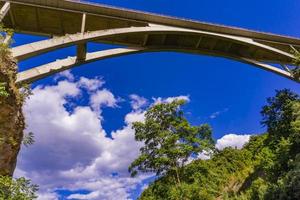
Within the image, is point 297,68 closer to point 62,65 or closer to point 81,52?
point 81,52

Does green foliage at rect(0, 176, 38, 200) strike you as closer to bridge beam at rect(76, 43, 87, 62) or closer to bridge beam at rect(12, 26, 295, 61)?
bridge beam at rect(12, 26, 295, 61)

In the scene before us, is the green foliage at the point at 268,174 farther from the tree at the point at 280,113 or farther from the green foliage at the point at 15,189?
the green foliage at the point at 15,189

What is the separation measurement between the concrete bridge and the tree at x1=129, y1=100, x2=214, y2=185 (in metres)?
8.31

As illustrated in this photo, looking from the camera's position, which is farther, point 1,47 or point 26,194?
point 1,47

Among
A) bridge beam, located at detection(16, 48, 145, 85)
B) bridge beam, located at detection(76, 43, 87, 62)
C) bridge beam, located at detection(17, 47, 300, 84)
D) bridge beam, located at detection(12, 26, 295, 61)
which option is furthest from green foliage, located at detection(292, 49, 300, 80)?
bridge beam, located at detection(76, 43, 87, 62)

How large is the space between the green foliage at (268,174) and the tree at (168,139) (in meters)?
1.00

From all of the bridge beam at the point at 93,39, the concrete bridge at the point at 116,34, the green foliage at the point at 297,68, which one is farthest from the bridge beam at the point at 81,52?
the green foliage at the point at 297,68

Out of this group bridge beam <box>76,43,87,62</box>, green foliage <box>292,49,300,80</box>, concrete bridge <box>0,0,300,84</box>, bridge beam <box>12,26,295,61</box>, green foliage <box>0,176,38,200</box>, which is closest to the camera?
green foliage <box>0,176,38,200</box>

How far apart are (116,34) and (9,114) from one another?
811 centimetres

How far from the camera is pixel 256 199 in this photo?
22281 millimetres

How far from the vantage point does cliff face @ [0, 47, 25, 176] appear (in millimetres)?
9727

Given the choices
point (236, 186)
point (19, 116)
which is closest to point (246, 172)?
point (236, 186)

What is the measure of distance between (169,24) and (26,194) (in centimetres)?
1285

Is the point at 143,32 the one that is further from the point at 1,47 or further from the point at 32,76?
the point at 1,47
